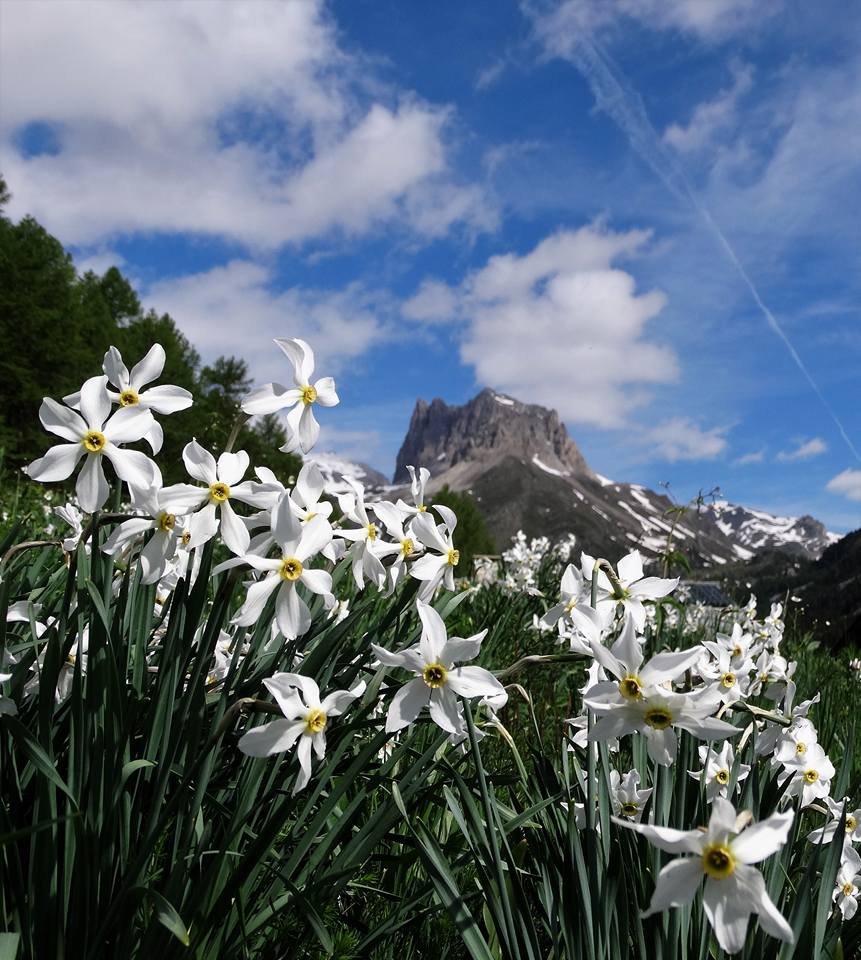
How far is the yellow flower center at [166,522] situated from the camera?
158cm

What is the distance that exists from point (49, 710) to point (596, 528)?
20205 centimetres

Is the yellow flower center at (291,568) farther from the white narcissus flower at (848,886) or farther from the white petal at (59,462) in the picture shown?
the white narcissus flower at (848,886)

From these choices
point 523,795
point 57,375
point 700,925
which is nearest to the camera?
point 700,925

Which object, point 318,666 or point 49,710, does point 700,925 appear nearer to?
point 318,666

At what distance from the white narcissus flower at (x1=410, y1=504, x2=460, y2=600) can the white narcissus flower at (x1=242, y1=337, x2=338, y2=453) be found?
344 millimetres

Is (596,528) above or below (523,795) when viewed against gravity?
above

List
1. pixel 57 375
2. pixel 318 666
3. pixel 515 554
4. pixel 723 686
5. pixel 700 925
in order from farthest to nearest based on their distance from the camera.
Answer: pixel 57 375 < pixel 515 554 < pixel 723 686 < pixel 318 666 < pixel 700 925

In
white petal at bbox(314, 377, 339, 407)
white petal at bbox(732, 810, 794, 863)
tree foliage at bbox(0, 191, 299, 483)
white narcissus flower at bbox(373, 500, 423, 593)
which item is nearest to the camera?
white petal at bbox(732, 810, 794, 863)

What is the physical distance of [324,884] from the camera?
62.4 inches

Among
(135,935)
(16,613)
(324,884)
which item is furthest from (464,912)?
(16,613)

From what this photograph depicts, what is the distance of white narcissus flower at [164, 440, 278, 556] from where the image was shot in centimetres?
154

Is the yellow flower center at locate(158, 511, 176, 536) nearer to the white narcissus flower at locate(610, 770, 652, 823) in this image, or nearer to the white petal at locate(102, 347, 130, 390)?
the white petal at locate(102, 347, 130, 390)

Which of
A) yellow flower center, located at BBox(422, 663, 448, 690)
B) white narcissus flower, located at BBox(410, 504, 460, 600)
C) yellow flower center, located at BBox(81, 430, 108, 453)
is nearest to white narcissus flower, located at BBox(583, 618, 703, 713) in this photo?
yellow flower center, located at BBox(422, 663, 448, 690)

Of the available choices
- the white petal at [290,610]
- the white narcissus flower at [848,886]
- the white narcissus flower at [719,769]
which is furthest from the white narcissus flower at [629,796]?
the white petal at [290,610]
